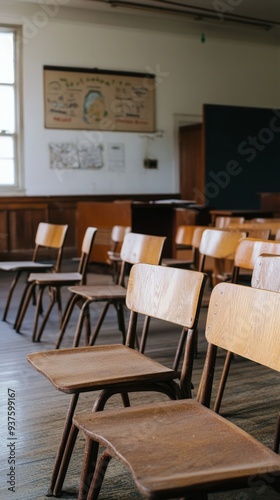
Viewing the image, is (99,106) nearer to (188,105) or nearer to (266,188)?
(188,105)

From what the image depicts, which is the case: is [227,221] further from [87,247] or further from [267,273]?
[267,273]

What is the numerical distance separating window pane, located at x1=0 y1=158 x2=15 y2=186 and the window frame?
5 centimetres

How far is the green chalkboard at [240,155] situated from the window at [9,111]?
116 inches

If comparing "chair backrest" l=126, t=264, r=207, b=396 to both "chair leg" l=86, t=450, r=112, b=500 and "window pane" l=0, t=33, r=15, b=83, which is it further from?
"window pane" l=0, t=33, r=15, b=83

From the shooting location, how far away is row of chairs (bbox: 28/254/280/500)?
4.72ft

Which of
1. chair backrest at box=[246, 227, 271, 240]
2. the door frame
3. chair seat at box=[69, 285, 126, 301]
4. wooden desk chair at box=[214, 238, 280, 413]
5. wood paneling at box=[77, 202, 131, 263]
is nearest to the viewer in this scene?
wooden desk chair at box=[214, 238, 280, 413]

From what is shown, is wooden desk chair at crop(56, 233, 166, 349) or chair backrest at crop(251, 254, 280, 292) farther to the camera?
wooden desk chair at crop(56, 233, 166, 349)

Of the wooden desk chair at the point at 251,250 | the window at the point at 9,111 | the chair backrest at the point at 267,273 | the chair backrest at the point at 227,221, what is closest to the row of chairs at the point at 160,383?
the chair backrest at the point at 267,273

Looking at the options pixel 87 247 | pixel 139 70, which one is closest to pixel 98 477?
pixel 87 247

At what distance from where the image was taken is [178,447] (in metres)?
1.56

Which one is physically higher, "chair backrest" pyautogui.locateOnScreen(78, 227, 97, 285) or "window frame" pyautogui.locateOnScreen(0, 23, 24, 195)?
"window frame" pyautogui.locateOnScreen(0, 23, 24, 195)

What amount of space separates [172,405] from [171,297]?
0.42 metres

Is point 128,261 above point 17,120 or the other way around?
the other way around

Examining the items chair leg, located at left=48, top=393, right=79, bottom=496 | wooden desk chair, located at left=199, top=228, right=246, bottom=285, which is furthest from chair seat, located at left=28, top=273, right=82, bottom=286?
chair leg, located at left=48, top=393, right=79, bottom=496
